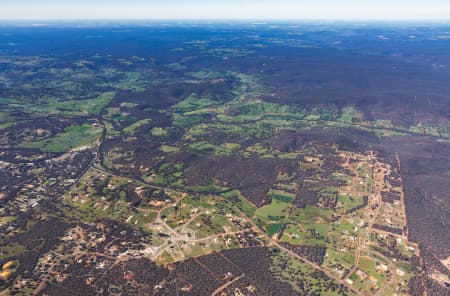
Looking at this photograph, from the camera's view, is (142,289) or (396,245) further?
(396,245)

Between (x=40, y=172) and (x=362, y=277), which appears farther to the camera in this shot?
(x=40, y=172)

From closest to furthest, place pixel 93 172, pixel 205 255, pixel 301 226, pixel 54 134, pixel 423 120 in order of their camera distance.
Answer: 1. pixel 205 255
2. pixel 301 226
3. pixel 93 172
4. pixel 54 134
5. pixel 423 120

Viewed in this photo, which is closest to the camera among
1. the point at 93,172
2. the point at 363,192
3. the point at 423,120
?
the point at 363,192

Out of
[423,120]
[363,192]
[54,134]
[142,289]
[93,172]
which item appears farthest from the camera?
[423,120]

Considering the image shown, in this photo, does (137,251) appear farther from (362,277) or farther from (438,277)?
(438,277)

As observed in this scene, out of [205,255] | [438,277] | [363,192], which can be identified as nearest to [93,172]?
[205,255]

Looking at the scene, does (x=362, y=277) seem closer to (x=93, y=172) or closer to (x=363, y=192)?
(x=363, y=192)

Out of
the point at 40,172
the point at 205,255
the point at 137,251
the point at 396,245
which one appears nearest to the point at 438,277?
the point at 396,245

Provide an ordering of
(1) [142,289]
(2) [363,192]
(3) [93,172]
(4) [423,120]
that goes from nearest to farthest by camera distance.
→ (1) [142,289] < (2) [363,192] < (3) [93,172] < (4) [423,120]
